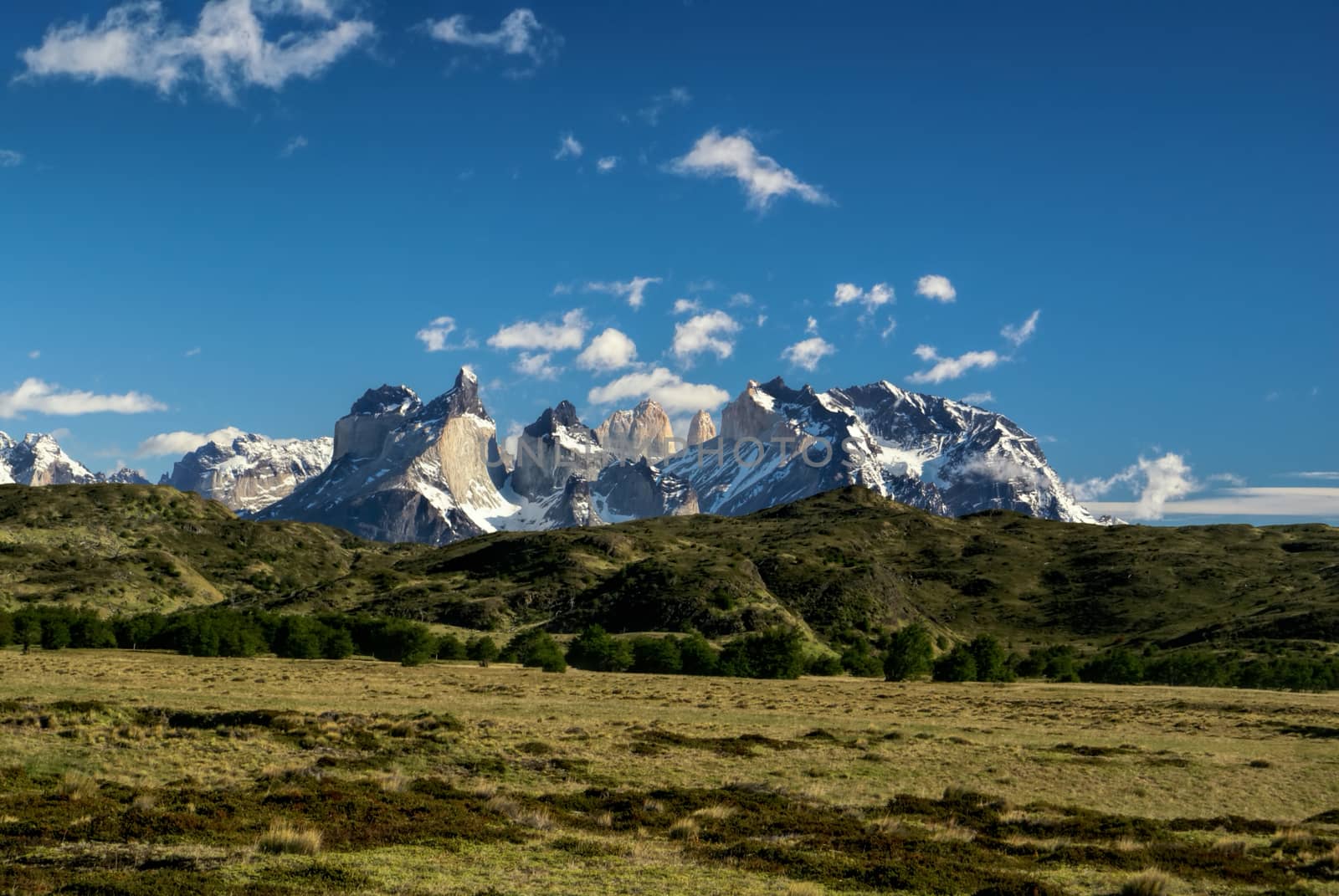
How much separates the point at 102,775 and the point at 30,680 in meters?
39.4

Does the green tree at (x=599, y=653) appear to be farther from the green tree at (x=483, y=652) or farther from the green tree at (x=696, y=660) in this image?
the green tree at (x=483, y=652)

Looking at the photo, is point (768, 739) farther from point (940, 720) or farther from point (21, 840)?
point (21, 840)

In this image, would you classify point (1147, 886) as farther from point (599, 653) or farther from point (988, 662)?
point (988, 662)

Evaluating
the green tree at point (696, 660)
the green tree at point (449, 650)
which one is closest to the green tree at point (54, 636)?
the green tree at point (449, 650)

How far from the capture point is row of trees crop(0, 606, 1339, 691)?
123m

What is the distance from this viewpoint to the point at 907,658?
133125mm

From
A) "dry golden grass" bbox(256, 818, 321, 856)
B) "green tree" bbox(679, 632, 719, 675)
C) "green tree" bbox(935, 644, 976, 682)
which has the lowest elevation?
"green tree" bbox(935, 644, 976, 682)

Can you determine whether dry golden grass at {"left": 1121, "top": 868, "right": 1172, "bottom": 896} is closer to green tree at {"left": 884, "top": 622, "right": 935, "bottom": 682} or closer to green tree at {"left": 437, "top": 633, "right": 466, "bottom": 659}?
green tree at {"left": 884, "top": 622, "right": 935, "bottom": 682}

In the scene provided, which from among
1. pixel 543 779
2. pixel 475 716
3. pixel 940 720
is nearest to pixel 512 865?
pixel 543 779

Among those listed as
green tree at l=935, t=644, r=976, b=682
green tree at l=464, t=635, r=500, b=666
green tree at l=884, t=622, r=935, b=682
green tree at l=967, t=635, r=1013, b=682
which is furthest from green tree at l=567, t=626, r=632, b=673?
green tree at l=967, t=635, r=1013, b=682

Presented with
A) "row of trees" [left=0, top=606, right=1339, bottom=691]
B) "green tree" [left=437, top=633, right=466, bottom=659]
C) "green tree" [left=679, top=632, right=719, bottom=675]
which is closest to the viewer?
"row of trees" [left=0, top=606, right=1339, bottom=691]

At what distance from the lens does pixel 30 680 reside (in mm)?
67438

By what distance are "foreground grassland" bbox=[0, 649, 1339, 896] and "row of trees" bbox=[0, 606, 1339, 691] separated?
52.4 meters

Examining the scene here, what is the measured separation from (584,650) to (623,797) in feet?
319
